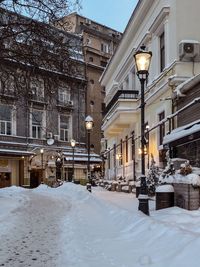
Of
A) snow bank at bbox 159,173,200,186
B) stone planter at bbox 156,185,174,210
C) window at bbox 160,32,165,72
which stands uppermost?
window at bbox 160,32,165,72

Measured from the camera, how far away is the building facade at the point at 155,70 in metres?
20.3

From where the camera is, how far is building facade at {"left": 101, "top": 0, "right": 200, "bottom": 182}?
20.3 meters

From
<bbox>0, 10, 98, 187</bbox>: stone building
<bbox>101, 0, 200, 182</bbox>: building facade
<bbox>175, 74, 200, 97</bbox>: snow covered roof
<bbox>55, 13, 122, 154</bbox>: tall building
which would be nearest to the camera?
<bbox>175, 74, 200, 97</bbox>: snow covered roof

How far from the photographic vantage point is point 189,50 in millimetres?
20016

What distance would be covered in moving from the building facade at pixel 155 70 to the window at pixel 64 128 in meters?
21.4

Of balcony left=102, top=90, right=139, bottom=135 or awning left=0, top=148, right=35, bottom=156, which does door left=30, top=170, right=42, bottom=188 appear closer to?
awning left=0, top=148, right=35, bottom=156

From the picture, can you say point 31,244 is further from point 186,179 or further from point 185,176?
point 185,176

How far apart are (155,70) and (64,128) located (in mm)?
33806

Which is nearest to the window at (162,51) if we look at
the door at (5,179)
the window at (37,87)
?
the window at (37,87)

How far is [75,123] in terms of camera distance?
2297 inches

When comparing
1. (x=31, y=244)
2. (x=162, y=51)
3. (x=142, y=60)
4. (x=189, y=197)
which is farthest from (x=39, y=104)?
(x=31, y=244)

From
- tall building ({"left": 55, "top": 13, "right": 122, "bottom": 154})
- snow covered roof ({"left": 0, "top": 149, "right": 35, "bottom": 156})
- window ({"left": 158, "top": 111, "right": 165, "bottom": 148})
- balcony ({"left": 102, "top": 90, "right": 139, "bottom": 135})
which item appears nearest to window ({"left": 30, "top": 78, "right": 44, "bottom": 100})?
window ({"left": 158, "top": 111, "right": 165, "bottom": 148})

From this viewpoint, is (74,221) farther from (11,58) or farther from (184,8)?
(184,8)

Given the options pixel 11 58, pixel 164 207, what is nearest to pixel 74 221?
pixel 164 207
